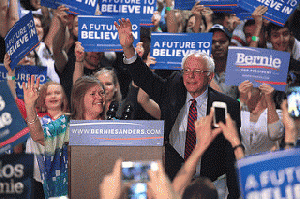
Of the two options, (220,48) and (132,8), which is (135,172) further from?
(132,8)

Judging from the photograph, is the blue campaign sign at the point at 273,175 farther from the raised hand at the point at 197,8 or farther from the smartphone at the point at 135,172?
the raised hand at the point at 197,8

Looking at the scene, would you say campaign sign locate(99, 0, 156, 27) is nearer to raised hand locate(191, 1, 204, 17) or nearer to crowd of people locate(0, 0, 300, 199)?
crowd of people locate(0, 0, 300, 199)

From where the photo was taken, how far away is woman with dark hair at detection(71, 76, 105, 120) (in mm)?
3709

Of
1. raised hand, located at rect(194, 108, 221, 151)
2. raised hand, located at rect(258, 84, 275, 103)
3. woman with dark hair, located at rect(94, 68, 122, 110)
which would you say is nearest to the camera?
raised hand, located at rect(194, 108, 221, 151)

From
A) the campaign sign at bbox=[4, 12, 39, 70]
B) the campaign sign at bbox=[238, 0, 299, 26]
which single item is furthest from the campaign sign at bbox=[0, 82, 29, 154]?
the campaign sign at bbox=[238, 0, 299, 26]

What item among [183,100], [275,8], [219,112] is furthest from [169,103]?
[275,8]

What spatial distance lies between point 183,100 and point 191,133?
0.28 m

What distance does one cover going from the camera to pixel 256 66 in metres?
4.74

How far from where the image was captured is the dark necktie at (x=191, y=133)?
351 cm

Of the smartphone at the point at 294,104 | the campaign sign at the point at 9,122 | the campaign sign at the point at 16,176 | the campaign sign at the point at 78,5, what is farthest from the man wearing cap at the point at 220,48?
the campaign sign at the point at 16,176

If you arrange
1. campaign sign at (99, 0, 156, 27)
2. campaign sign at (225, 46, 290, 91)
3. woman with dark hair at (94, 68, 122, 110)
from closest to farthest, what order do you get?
campaign sign at (225, 46, 290, 91)
woman with dark hair at (94, 68, 122, 110)
campaign sign at (99, 0, 156, 27)

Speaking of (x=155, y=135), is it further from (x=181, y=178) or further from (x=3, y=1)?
(x=3, y=1)

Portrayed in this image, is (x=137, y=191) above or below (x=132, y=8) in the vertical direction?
below

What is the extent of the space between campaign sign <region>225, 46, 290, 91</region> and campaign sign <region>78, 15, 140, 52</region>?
97cm
